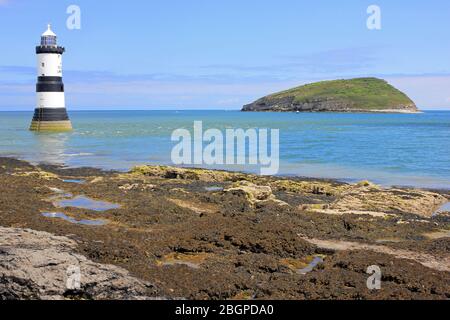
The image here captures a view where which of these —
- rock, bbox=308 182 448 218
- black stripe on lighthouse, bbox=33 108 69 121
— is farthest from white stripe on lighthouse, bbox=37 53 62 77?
rock, bbox=308 182 448 218

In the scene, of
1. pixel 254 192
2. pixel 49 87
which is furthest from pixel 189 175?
Answer: pixel 49 87

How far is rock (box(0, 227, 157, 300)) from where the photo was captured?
7.65 metres

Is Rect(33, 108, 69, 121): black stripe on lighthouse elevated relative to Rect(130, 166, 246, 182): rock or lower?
elevated

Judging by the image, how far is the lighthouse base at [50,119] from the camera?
63906 millimetres

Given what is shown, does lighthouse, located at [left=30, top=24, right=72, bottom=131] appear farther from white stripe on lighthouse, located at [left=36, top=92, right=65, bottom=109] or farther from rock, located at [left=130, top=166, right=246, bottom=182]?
rock, located at [left=130, top=166, right=246, bottom=182]

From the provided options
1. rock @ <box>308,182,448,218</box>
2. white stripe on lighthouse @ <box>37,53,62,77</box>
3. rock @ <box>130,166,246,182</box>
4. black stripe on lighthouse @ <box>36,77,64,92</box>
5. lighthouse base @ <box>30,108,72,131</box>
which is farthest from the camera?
lighthouse base @ <box>30,108,72,131</box>

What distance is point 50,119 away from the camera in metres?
64.3

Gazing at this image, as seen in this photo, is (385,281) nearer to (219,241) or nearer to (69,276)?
(219,241)

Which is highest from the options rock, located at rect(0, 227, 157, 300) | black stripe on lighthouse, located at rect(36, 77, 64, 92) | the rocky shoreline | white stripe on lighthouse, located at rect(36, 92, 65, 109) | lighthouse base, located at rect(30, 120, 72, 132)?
black stripe on lighthouse, located at rect(36, 77, 64, 92)

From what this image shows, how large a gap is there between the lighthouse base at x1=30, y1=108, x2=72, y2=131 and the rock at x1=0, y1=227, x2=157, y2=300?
58343mm

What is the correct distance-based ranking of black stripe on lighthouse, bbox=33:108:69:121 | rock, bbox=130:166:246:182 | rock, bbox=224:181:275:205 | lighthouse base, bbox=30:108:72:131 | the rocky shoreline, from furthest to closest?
lighthouse base, bbox=30:108:72:131, black stripe on lighthouse, bbox=33:108:69:121, rock, bbox=130:166:246:182, rock, bbox=224:181:275:205, the rocky shoreline

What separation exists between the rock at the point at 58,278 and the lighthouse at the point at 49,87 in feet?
179

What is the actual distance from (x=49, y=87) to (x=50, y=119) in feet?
16.5

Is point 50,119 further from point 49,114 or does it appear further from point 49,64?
point 49,64
